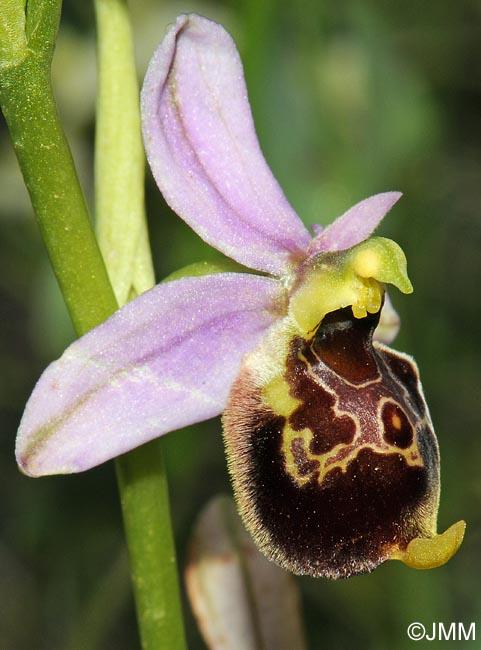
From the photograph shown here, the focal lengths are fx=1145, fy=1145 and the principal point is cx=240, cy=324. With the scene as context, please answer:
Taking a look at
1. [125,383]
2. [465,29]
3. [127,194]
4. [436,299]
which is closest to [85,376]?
[125,383]

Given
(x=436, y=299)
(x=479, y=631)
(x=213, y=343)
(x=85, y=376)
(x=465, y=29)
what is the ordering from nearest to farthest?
(x=85, y=376) < (x=213, y=343) < (x=479, y=631) < (x=436, y=299) < (x=465, y=29)

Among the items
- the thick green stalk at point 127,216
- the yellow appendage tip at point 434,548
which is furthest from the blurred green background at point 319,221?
the yellow appendage tip at point 434,548

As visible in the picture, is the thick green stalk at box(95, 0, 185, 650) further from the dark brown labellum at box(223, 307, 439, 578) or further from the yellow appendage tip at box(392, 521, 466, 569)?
the yellow appendage tip at box(392, 521, 466, 569)

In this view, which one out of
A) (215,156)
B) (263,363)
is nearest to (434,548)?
(263,363)

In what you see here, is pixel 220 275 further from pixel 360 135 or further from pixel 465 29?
pixel 465 29

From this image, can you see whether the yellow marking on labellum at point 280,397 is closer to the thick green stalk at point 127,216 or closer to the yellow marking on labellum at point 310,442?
the yellow marking on labellum at point 310,442

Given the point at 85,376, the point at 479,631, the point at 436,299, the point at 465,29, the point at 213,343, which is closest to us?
the point at 85,376

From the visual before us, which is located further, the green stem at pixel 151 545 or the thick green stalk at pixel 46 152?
the green stem at pixel 151 545
